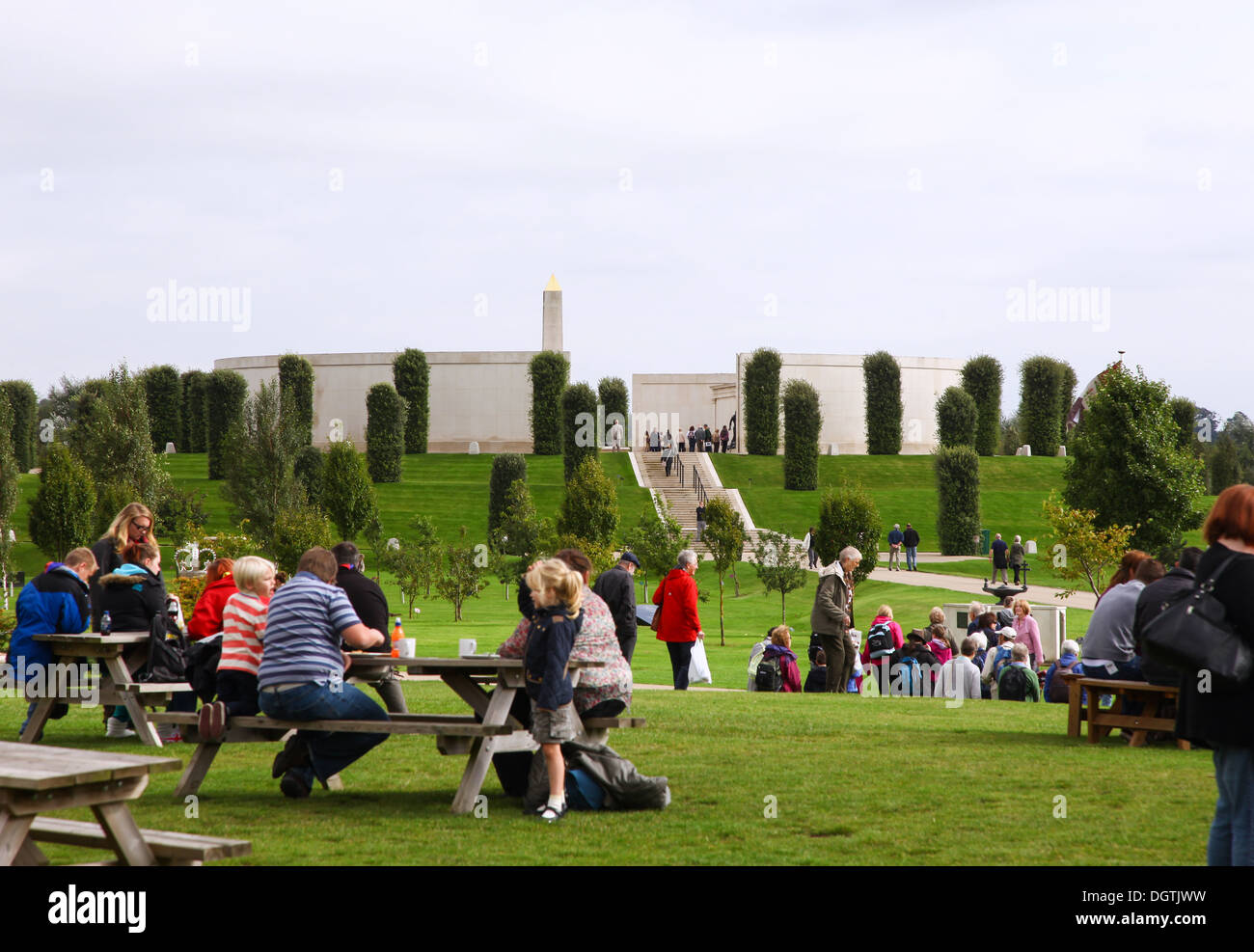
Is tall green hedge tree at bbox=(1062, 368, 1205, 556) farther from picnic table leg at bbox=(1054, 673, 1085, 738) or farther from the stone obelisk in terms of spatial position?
the stone obelisk

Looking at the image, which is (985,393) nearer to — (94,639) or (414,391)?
(414,391)

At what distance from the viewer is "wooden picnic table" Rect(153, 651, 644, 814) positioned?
610 cm

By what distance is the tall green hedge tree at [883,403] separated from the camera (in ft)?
178

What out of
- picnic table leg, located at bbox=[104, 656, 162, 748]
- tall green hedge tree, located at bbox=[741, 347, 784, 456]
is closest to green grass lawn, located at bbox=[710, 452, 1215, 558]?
tall green hedge tree, located at bbox=[741, 347, 784, 456]

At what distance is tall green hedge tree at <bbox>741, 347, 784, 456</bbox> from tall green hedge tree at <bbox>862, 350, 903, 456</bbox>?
4566 millimetres

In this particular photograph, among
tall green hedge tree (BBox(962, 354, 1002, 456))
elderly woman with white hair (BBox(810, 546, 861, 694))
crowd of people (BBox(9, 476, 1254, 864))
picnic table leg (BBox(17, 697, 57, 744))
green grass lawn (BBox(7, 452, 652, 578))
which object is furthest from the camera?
tall green hedge tree (BBox(962, 354, 1002, 456))

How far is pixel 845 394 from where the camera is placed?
202ft

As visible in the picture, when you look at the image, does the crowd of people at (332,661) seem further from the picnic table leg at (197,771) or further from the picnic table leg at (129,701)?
the picnic table leg at (129,701)

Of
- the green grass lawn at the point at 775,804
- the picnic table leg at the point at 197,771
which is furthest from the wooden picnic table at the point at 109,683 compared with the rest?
the picnic table leg at the point at 197,771

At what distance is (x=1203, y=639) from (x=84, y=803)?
3624 millimetres

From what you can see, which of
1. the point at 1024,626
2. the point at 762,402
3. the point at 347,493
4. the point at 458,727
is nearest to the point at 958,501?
the point at 762,402

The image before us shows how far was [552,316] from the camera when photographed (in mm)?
57812
